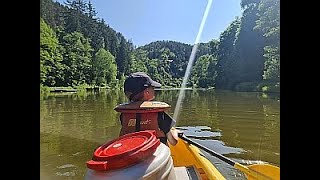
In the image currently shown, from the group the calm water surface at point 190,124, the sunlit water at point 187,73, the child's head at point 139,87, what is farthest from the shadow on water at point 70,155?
the sunlit water at point 187,73

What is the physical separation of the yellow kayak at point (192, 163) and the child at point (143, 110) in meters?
0.07

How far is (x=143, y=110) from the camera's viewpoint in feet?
4.79

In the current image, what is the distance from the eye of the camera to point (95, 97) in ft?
4.60

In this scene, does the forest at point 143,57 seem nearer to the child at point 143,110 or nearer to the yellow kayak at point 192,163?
the child at point 143,110

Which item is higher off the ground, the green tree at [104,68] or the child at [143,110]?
the green tree at [104,68]

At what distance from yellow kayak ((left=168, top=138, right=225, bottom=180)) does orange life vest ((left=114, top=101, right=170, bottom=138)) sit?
0.13m

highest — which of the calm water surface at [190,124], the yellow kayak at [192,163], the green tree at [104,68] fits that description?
the green tree at [104,68]

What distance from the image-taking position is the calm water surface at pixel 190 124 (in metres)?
1.38

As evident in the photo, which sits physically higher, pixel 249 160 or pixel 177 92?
pixel 177 92
